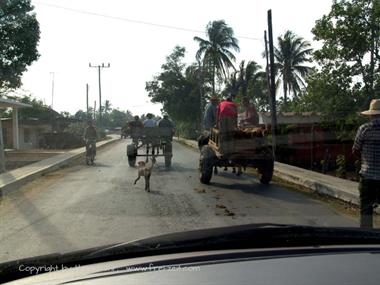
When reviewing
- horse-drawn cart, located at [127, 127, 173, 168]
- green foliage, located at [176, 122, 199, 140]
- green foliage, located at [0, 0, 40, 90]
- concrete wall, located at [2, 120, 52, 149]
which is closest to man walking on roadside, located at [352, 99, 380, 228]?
horse-drawn cart, located at [127, 127, 173, 168]

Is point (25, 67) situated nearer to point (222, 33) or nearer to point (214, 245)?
point (222, 33)

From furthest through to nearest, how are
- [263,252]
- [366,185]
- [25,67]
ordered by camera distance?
1. [25,67]
2. [366,185]
3. [263,252]

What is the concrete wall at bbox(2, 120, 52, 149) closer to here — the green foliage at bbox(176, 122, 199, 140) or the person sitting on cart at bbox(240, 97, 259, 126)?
the green foliage at bbox(176, 122, 199, 140)

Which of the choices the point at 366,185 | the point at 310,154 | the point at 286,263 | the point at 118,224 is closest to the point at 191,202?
the point at 118,224

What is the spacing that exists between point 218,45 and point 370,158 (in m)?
45.8

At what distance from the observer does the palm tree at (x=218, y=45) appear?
5206 cm

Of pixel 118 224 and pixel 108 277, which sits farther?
pixel 118 224

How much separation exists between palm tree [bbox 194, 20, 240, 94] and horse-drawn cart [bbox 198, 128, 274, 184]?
1512 inches

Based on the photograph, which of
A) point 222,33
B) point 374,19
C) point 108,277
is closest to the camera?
point 108,277

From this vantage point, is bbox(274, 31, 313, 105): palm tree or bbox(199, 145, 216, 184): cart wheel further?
bbox(274, 31, 313, 105): palm tree

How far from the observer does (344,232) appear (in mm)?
3043

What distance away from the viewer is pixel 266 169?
46.3ft

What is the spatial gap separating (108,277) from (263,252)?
0.71 metres

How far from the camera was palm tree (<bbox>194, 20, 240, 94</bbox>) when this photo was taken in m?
52.1
